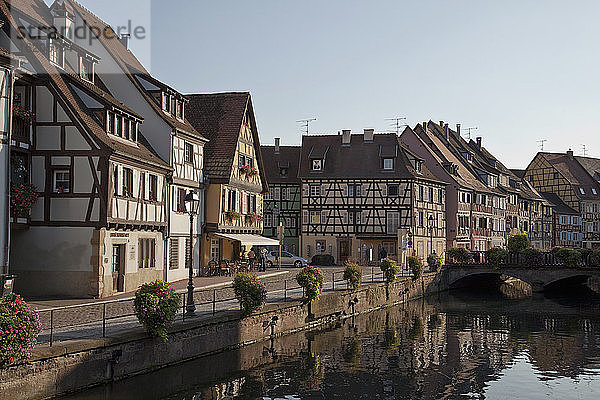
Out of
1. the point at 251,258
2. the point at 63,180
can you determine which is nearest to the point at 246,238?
the point at 251,258

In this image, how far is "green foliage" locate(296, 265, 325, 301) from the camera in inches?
1257

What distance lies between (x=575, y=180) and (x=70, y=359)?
298 feet

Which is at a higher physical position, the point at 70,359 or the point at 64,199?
the point at 64,199

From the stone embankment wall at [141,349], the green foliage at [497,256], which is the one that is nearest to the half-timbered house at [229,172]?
the stone embankment wall at [141,349]

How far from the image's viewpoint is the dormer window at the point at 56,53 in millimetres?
29719

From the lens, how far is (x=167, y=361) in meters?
22.2

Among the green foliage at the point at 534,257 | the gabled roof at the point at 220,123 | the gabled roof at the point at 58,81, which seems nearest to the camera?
the gabled roof at the point at 58,81

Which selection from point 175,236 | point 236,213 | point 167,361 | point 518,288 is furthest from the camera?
point 518,288

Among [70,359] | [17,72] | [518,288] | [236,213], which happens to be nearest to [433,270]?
[518,288]

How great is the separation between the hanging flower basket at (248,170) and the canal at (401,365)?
458 inches

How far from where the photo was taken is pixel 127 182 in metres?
31.2

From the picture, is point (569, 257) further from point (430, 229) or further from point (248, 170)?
point (248, 170)

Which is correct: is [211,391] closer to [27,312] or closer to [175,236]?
[27,312]

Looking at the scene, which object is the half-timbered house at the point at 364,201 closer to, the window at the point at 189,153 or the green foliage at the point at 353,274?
the green foliage at the point at 353,274
